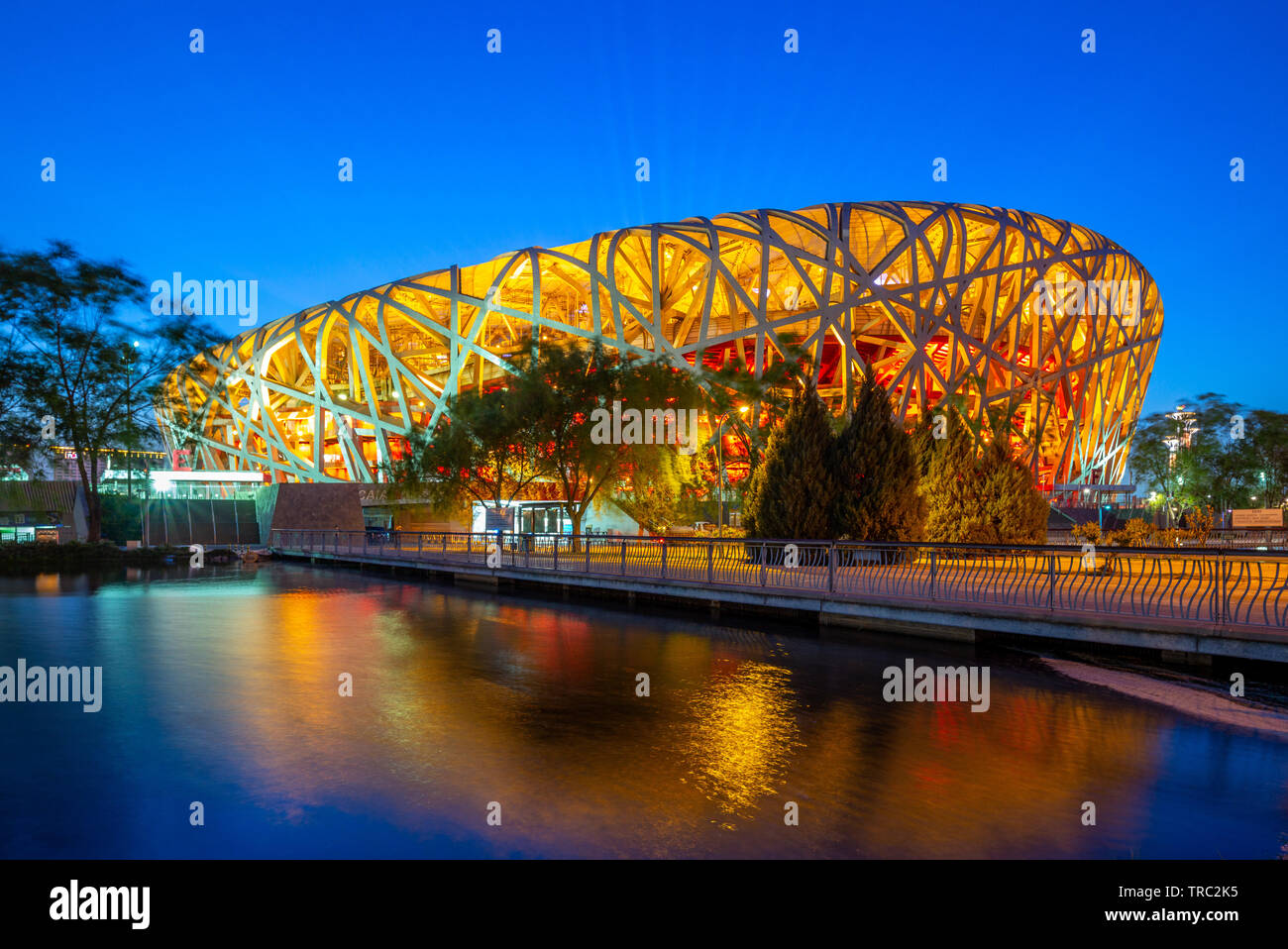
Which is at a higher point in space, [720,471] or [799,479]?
[720,471]

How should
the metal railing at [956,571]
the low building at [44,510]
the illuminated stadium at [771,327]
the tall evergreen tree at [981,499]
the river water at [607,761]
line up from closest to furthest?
the river water at [607,761]
the metal railing at [956,571]
the tall evergreen tree at [981,499]
the low building at [44,510]
the illuminated stadium at [771,327]

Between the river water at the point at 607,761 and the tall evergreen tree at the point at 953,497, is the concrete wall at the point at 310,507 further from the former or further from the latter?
the river water at the point at 607,761

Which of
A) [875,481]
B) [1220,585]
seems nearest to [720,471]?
[875,481]

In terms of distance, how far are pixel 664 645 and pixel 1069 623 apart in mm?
5988

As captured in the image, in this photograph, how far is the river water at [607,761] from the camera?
5.43m

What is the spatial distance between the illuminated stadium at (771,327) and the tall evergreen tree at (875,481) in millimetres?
17208

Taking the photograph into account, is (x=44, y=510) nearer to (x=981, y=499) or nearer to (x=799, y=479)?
(x=799, y=479)

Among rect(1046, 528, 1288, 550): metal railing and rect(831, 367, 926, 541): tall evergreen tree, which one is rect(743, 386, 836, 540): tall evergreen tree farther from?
rect(1046, 528, 1288, 550): metal railing

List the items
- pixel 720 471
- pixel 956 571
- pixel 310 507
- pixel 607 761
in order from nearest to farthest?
1. pixel 607 761
2. pixel 956 571
3. pixel 720 471
4. pixel 310 507

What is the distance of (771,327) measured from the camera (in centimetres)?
4625

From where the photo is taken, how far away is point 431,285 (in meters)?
55.0

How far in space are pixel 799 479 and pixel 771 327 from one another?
76.9ft

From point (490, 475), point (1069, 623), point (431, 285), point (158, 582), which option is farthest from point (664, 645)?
point (431, 285)

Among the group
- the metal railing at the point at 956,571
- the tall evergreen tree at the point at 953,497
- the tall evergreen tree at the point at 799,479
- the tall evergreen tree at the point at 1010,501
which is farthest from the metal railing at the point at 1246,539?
the tall evergreen tree at the point at 799,479
